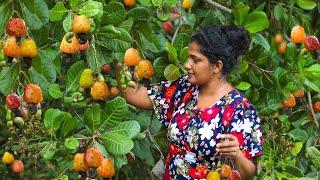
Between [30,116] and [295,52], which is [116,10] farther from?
[295,52]

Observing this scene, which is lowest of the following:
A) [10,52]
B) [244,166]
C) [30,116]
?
[244,166]

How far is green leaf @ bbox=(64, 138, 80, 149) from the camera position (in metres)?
2.57

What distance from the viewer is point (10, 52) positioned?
7.39 feet

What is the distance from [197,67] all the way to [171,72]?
0.22 m

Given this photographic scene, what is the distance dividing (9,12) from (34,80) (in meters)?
0.24

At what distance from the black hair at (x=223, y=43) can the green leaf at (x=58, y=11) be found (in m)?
0.56

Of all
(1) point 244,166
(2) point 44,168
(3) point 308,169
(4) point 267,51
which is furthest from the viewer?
(2) point 44,168

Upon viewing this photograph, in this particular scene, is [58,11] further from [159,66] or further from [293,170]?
[293,170]

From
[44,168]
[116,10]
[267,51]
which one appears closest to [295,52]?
[267,51]

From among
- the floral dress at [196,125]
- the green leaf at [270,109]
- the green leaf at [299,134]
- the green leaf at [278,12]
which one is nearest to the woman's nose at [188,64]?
the floral dress at [196,125]

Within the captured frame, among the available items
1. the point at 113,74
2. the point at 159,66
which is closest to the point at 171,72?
the point at 159,66

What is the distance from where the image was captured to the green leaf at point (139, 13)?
283cm

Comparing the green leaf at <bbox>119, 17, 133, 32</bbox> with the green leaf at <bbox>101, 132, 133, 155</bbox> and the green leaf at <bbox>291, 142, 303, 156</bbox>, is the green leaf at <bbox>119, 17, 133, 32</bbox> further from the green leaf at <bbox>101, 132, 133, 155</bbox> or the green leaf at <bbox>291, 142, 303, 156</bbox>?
the green leaf at <bbox>291, 142, 303, 156</bbox>

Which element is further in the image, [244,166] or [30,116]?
[244,166]
